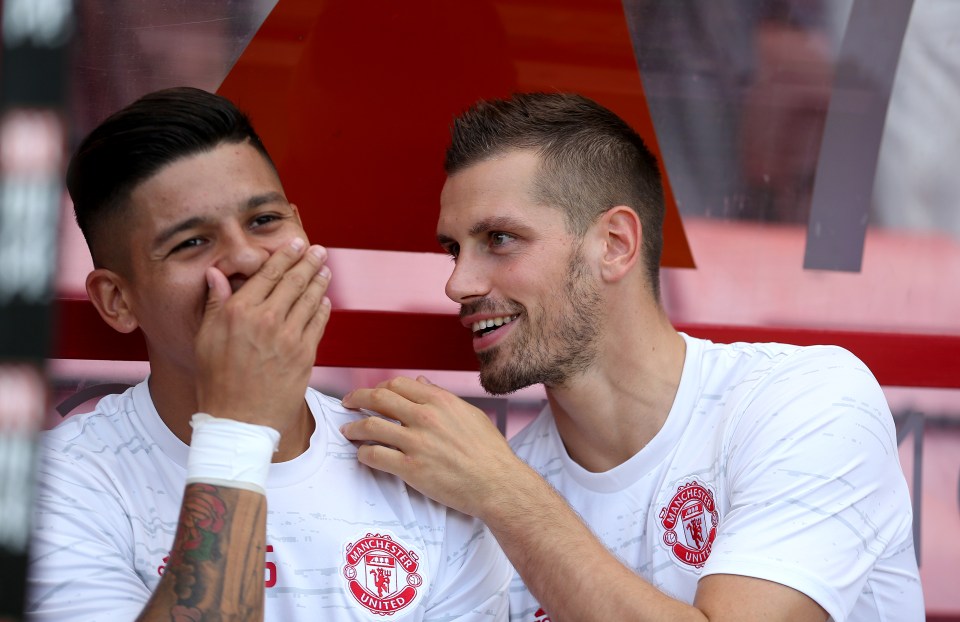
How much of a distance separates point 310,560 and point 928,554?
6.12 feet

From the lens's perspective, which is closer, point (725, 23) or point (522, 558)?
point (522, 558)

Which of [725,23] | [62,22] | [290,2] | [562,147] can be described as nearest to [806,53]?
[725,23]

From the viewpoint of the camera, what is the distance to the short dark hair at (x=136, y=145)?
1.84 metres

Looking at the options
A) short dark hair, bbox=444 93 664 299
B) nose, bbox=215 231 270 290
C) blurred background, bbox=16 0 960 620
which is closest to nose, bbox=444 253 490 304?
short dark hair, bbox=444 93 664 299

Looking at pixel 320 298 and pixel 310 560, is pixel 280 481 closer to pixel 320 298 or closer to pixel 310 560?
pixel 310 560

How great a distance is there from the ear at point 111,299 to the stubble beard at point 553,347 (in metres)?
0.73

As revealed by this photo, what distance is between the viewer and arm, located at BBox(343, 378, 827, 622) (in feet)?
5.58

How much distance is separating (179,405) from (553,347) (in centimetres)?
78

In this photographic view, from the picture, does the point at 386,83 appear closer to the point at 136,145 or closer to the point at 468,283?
the point at 468,283

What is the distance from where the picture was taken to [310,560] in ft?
5.99

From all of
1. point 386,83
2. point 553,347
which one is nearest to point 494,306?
point 553,347

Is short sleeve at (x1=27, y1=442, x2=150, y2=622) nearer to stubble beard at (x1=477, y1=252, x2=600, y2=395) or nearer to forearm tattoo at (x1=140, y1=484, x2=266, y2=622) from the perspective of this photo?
forearm tattoo at (x1=140, y1=484, x2=266, y2=622)

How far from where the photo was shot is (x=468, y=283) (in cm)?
213

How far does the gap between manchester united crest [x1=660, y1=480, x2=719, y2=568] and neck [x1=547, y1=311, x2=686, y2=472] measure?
0.16m
